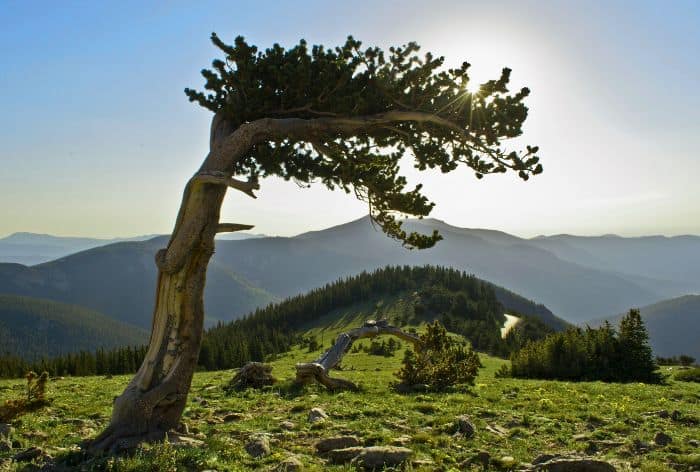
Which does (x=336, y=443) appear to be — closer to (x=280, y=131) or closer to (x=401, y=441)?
(x=401, y=441)

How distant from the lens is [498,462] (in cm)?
995

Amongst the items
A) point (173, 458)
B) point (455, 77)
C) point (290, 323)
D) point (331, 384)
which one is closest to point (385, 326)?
point (331, 384)

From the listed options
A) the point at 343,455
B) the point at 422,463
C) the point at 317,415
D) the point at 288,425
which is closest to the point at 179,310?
the point at 288,425

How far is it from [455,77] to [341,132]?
144 inches

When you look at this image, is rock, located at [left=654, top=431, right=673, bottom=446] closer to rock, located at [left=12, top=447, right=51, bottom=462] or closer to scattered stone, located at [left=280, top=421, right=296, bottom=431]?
scattered stone, located at [left=280, top=421, right=296, bottom=431]

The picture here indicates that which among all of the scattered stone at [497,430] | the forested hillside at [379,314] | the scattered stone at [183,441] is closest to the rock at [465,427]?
the scattered stone at [497,430]

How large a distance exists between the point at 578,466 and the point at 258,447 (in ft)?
20.8

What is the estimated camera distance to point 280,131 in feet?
44.2

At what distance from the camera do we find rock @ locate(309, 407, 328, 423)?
13778mm

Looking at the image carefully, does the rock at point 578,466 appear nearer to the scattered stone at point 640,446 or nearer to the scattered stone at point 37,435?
the scattered stone at point 640,446

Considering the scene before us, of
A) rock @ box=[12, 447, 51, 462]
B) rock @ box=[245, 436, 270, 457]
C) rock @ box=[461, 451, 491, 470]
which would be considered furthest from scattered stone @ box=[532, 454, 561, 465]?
rock @ box=[12, 447, 51, 462]

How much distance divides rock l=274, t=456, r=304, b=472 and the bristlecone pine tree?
402cm

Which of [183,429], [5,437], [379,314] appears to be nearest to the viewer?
[5,437]

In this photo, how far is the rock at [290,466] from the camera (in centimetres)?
909
